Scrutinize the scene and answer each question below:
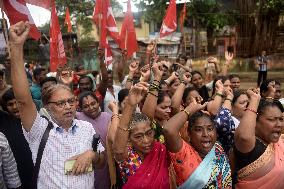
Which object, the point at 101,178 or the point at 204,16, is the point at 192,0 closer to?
the point at 204,16

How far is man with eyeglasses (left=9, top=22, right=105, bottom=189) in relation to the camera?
2.38 metres

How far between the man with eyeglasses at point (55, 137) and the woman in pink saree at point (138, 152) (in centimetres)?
19

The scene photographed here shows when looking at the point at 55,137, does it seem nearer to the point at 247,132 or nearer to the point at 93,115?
the point at 247,132

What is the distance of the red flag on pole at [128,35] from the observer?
7.00 meters

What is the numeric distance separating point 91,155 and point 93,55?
17653 mm

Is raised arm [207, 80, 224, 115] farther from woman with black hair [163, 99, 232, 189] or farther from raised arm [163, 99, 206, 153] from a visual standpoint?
raised arm [163, 99, 206, 153]

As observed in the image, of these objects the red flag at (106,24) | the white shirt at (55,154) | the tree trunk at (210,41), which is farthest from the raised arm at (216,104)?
the tree trunk at (210,41)

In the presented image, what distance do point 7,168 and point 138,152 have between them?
963 millimetres

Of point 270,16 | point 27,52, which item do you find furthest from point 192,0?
point 27,52

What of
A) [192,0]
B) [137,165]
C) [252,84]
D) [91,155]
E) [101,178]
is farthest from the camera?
[192,0]

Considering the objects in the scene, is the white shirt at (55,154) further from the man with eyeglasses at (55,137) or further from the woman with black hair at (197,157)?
the woman with black hair at (197,157)

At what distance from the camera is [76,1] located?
2419cm

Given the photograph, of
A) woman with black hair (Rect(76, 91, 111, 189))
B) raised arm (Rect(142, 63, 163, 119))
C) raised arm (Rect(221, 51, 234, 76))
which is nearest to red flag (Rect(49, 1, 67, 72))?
woman with black hair (Rect(76, 91, 111, 189))

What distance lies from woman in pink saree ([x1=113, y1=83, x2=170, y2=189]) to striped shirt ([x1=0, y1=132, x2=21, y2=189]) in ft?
2.50
